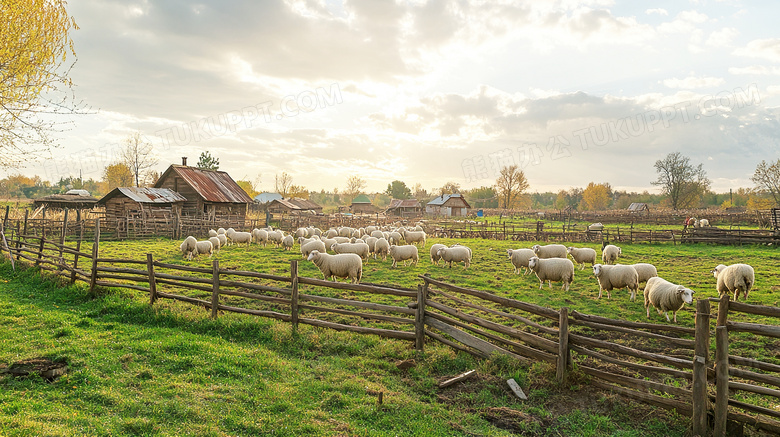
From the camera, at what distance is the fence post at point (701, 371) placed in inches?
190

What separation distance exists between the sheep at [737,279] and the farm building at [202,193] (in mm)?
33884

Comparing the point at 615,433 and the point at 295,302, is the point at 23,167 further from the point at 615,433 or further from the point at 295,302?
the point at 615,433

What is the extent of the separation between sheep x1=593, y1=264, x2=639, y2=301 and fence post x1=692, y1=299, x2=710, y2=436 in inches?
289

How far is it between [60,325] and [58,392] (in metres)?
3.94

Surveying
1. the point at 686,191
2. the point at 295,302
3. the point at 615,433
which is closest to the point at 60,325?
the point at 295,302

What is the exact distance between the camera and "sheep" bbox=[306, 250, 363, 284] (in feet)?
44.6

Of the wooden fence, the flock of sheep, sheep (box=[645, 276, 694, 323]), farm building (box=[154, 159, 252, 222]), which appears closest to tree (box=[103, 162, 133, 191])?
farm building (box=[154, 159, 252, 222])

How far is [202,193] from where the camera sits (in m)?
35.4

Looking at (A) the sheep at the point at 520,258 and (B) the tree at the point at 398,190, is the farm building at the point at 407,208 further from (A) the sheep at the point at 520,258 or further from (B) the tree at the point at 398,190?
(A) the sheep at the point at 520,258

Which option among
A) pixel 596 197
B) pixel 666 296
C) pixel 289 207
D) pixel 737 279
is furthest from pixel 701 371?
pixel 596 197

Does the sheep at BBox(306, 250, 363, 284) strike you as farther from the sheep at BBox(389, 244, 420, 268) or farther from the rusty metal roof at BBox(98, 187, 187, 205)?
the rusty metal roof at BBox(98, 187, 187, 205)

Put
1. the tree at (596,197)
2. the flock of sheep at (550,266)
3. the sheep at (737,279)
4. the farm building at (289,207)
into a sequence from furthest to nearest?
the tree at (596,197) < the farm building at (289,207) < the sheep at (737,279) < the flock of sheep at (550,266)

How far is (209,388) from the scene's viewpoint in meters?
5.86

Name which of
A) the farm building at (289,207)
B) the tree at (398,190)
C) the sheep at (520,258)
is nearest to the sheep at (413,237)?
the sheep at (520,258)
